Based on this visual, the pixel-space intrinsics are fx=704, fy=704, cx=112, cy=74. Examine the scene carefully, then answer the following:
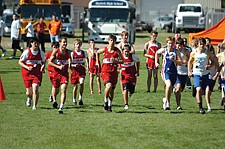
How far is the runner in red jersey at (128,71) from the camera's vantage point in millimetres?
17281

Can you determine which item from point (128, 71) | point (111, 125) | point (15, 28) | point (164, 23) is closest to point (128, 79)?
point (128, 71)

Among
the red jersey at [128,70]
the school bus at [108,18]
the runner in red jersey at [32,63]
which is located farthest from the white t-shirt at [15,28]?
the red jersey at [128,70]

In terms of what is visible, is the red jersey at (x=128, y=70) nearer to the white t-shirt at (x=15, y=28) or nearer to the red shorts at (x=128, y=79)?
the red shorts at (x=128, y=79)

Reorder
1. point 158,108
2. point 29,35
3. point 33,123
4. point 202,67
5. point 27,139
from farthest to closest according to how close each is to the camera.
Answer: point 29,35
point 158,108
point 202,67
point 33,123
point 27,139

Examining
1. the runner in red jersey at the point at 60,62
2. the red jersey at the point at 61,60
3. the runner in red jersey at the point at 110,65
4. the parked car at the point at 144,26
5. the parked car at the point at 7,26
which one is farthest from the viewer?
the parked car at the point at 144,26

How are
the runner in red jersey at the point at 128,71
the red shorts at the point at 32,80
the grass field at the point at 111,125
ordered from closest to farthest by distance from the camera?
the grass field at the point at 111,125
the red shorts at the point at 32,80
the runner in red jersey at the point at 128,71

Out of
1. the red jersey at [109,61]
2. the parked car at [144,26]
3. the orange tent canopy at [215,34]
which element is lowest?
the parked car at [144,26]

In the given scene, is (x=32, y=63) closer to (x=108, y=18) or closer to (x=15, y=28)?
(x=15, y=28)

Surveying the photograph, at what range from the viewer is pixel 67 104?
60.8ft

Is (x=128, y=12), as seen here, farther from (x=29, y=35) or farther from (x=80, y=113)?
(x=80, y=113)

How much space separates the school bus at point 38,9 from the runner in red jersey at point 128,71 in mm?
27423

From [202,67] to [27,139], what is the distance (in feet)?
17.2

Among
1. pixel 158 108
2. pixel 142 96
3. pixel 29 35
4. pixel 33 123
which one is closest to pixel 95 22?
pixel 29 35

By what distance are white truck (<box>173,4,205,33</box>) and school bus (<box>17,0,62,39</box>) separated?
17691 millimetres
